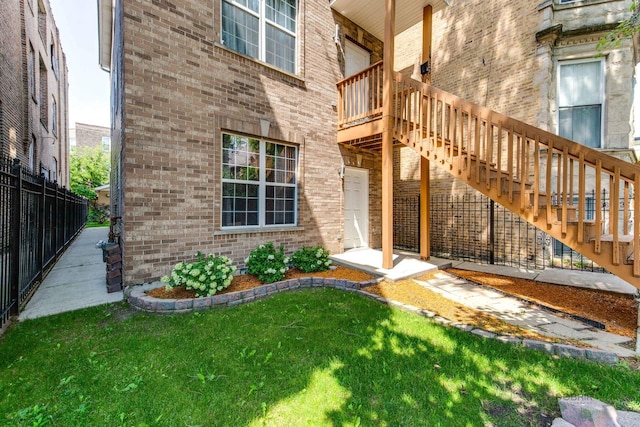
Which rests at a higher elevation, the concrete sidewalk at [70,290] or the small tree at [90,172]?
the small tree at [90,172]

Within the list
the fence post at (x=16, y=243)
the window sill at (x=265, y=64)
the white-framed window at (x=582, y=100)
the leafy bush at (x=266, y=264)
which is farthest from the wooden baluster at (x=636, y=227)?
the fence post at (x=16, y=243)

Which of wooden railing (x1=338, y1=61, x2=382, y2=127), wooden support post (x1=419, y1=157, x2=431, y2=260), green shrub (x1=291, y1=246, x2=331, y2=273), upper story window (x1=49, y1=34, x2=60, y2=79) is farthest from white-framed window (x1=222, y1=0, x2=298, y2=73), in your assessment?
upper story window (x1=49, y1=34, x2=60, y2=79)

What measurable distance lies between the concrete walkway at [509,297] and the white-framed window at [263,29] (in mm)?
5295

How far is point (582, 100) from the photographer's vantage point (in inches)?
288

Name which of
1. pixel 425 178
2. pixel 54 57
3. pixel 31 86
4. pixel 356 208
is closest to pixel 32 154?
pixel 31 86

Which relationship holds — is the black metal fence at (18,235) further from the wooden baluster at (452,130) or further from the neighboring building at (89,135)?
the neighboring building at (89,135)

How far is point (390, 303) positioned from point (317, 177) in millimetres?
3979

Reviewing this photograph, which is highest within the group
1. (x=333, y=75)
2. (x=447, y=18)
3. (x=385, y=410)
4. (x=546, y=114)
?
(x=447, y=18)

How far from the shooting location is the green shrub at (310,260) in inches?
241

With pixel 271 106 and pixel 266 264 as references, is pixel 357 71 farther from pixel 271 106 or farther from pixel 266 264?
pixel 266 264

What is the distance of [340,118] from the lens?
7.88 metres

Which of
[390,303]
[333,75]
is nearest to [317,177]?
[333,75]

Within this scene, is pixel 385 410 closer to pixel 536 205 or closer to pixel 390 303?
pixel 390 303

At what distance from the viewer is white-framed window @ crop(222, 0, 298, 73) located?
5910mm
